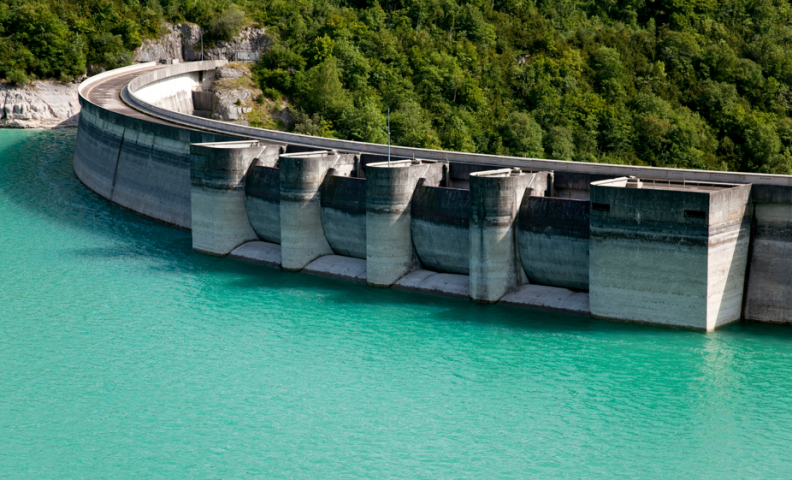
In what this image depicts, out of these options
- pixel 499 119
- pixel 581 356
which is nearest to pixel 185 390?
pixel 581 356

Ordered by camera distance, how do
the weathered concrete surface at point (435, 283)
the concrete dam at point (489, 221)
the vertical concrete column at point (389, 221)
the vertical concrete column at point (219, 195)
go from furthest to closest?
the vertical concrete column at point (219, 195) → the vertical concrete column at point (389, 221) → the weathered concrete surface at point (435, 283) → the concrete dam at point (489, 221)

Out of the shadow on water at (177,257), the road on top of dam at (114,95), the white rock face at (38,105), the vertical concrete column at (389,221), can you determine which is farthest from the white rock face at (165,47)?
the vertical concrete column at (389,221)

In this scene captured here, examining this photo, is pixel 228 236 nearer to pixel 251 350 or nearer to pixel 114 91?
pixel 251 350

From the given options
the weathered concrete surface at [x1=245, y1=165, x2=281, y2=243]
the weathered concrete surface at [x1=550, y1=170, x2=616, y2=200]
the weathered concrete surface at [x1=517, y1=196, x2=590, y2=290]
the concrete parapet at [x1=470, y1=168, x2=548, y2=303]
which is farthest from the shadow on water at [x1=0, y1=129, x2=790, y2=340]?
the weathered concrete surface at [x1=550, y1=170, x2=616, y2=200]

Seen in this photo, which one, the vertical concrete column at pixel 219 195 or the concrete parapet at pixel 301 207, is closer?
the concrete parapet at pixel 301 207

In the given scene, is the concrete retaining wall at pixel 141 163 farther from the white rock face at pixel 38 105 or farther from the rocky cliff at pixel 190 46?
the rocky cliff at pixel 190 46

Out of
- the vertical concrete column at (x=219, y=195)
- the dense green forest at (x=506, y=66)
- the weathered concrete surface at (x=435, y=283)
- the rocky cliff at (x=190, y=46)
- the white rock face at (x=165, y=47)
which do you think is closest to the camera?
the weathered concrete surface at (x=435, y=283)
